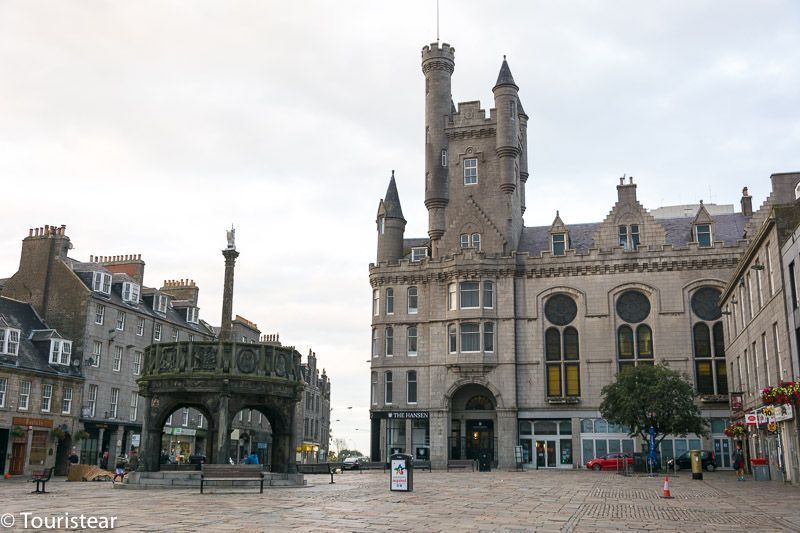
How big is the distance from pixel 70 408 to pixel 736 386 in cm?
4400

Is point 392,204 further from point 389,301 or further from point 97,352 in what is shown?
point 97,352

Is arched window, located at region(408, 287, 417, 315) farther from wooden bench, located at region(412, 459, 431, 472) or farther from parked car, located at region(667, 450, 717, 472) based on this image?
parked car, located at region(667, 450, 717, 472)

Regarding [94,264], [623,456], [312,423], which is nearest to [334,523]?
[623,456]

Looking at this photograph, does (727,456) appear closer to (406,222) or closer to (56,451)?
(406,222)

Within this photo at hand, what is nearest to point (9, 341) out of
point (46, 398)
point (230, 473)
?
point (46, 398)

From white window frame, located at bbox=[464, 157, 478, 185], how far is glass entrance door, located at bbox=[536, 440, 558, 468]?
21760 mm

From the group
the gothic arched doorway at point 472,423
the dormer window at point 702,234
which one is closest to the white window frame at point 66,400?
the gothic arched doorway at point 472,423

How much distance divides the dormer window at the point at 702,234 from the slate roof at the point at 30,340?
1822 inches

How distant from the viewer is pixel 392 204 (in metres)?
65.9

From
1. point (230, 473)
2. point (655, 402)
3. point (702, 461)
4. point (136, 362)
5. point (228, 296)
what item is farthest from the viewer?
point (136, 362)

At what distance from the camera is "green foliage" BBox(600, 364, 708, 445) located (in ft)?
143

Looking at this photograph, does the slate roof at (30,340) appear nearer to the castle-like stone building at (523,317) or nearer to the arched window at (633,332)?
the castle-like stone building at (523,317)

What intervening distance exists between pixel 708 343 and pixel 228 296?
123 ft

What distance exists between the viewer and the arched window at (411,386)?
59.7 meters
